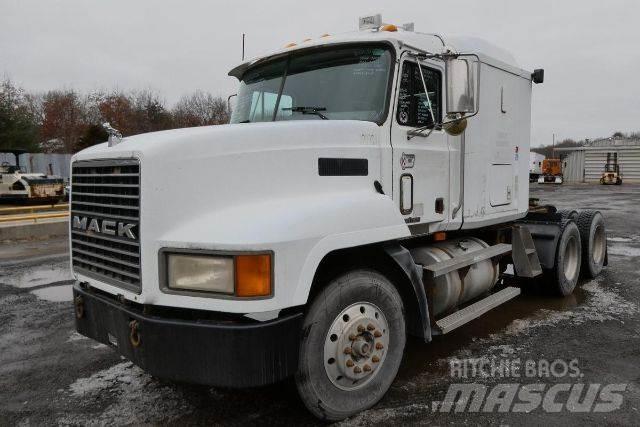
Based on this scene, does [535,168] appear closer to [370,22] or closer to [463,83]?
[370,22]

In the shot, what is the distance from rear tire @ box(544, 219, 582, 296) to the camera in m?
6.41

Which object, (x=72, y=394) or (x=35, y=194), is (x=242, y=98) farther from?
(x=35, y=194)

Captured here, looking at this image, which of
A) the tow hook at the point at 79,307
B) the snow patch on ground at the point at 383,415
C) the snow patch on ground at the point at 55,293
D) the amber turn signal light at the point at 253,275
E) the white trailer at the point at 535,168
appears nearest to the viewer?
the amber turn signal light at the point at 253,275

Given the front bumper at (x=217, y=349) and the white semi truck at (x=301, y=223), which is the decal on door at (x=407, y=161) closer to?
the white semi truck at (x=301, y=223)

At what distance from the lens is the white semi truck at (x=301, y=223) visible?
282 centimetres

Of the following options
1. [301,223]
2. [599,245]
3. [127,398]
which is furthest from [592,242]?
[127,398]

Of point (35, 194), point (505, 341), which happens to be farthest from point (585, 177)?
point (505, 341)

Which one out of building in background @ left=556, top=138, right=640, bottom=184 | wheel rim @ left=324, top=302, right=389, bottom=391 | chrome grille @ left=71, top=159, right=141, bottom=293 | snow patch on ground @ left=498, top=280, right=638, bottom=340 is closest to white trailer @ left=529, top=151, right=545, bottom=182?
building in background @ left=556, top=138, right=640, bottom=184

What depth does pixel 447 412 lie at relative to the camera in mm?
3494

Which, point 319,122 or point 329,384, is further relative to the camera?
point 319,122

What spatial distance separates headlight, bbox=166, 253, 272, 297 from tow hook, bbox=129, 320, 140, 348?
1.26 ft

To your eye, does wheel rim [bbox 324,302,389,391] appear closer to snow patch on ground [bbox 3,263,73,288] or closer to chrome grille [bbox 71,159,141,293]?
chrome grille [bbox 71,159,141,293]

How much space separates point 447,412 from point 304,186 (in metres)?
1.85

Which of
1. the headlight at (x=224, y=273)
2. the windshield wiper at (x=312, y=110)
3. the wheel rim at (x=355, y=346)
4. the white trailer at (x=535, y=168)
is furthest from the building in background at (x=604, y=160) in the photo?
the headlight at (x=224, y=273)
